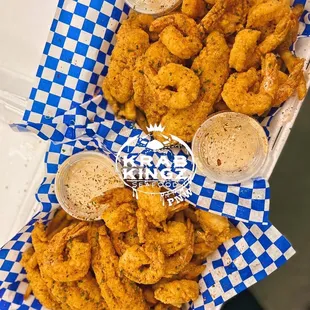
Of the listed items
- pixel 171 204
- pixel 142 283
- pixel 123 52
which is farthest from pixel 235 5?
pixel 142 283

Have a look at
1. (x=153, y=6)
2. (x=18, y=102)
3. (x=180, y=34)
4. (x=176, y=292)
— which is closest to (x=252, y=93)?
(x=180, y=34)

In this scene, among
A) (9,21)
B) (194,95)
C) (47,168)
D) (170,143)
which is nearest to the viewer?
(194,95)

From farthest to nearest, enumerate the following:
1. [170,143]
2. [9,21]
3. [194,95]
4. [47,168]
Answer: [9,21], [47,168], [170,143], [194,95]

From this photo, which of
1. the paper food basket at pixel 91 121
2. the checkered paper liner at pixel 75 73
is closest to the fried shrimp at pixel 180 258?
the paper food basket at pixel 91 121

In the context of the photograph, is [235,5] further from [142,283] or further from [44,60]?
[142,283]

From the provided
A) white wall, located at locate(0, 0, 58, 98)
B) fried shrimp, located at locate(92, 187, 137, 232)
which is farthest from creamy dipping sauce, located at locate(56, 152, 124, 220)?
white wall, located at locate(0, 0, 58, 98)

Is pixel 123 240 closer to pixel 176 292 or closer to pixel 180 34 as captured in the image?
pixel 176 292
